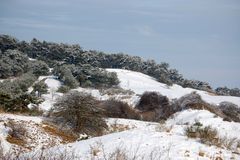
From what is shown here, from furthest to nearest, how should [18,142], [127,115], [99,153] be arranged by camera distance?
[127,115], [18,142], [99,153]

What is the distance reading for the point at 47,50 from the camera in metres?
70.9

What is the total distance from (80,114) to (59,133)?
268 cm

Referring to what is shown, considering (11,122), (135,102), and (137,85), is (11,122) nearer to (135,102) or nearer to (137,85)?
(135,102)

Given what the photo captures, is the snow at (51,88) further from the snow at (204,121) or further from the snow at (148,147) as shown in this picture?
the snow at (148,147)

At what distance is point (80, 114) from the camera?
2217 cm

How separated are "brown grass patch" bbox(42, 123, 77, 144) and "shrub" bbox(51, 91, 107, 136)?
4.39 feet

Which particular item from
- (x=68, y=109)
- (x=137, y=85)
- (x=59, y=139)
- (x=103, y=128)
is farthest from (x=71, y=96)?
(x=137, y=85)

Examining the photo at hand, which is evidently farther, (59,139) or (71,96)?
(71,96)

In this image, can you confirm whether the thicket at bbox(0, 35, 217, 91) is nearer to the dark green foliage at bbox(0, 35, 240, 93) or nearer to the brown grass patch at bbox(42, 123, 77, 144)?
the dark green foliage at bbox(0, 35, 240, 93)

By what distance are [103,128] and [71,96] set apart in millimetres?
2522

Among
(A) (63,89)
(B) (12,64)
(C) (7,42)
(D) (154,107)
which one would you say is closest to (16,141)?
(D) (154,107)

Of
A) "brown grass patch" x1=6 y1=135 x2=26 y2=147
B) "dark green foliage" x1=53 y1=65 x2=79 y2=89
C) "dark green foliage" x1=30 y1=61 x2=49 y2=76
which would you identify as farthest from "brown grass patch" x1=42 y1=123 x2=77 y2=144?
"dark green foliage" x1=30 y1=61 x2=49 y2=76

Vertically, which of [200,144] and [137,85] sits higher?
[200,144]

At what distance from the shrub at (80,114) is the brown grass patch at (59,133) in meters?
1.34
